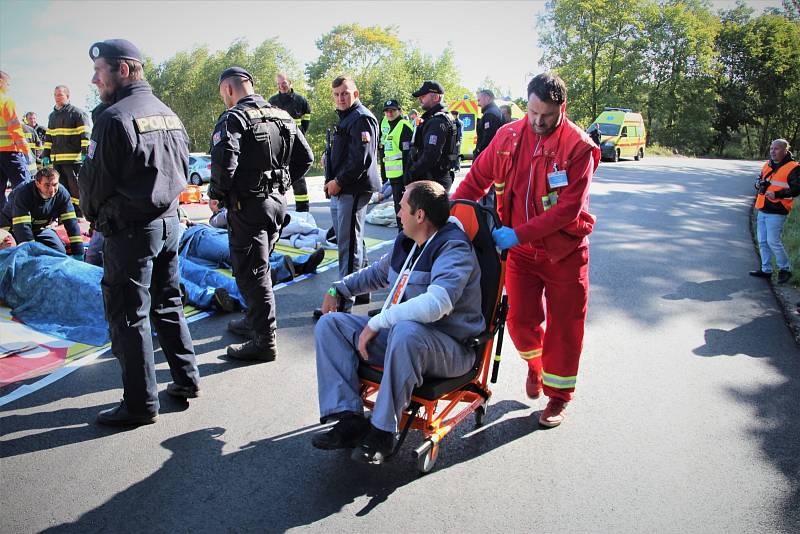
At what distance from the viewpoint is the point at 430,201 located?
3.02 meters

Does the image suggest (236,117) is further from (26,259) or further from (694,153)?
(694,153)

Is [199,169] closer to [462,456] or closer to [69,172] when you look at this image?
[69,172]

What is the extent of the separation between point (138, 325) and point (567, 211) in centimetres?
255

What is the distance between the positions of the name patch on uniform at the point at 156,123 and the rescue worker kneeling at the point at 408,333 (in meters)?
1.46

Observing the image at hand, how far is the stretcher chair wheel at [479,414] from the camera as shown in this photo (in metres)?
3.46

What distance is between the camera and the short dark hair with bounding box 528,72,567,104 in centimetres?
310

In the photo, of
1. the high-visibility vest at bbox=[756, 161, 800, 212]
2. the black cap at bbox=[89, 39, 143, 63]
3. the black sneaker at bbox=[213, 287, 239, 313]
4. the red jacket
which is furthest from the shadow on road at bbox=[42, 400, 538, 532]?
the high-visibility vest at bbox=[756, 161, 800, 212]

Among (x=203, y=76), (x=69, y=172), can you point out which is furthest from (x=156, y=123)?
(x=203, y=76)

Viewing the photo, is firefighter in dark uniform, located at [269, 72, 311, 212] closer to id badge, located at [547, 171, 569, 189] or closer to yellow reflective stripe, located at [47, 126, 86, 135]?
yellow reflective stripe, located at [47, 126, 86, 135]

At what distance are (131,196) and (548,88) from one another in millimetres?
2380

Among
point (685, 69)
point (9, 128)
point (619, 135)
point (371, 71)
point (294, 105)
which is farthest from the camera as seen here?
point (685, 69)

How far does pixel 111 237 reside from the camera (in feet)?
10.7

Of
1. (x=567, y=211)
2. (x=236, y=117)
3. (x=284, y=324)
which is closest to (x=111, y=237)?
(x=236, y=117)

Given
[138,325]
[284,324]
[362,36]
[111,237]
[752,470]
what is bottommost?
[752,470]
